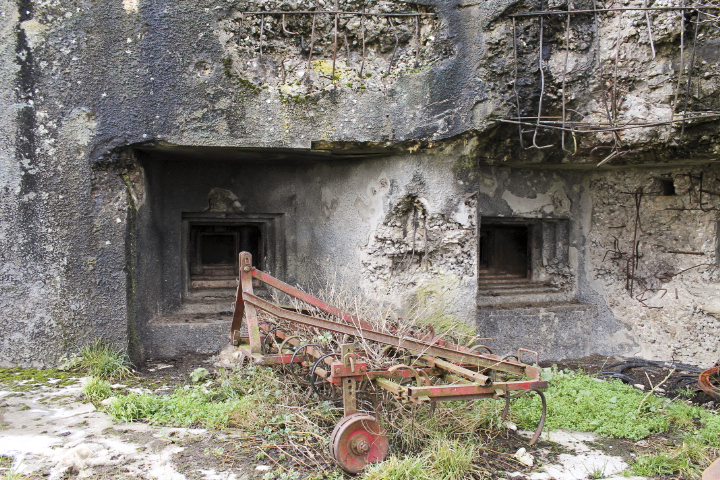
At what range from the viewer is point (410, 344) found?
3.14 metres

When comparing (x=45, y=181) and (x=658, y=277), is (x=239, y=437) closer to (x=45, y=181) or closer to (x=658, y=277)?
(x=45, y=181)

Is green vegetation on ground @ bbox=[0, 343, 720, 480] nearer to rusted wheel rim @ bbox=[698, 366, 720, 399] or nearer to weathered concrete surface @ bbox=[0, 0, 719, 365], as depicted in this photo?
rusted wheel rim @ bbox=[698, 366, 720, 399]

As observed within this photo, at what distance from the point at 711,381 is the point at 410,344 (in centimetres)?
274

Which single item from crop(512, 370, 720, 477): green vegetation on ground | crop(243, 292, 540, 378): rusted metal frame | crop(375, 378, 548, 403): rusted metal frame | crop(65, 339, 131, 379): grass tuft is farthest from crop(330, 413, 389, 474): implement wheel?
crop(65, 339, 131, 379): grass tuft

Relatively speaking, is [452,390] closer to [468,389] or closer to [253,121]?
[468,389]

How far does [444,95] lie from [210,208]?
2485 millimetres

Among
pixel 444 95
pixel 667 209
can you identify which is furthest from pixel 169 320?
pixel 667 209

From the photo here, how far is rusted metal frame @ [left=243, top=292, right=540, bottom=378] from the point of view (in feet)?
10.2

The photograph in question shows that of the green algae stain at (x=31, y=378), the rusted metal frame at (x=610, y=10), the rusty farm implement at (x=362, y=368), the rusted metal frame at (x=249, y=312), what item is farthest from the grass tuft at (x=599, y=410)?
the green algae stain at (x=31, y=378)

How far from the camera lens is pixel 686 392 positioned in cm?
423

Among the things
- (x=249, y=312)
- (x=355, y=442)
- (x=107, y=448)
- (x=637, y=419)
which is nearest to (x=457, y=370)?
(x=355, y=442)

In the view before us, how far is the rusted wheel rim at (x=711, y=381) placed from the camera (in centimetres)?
397

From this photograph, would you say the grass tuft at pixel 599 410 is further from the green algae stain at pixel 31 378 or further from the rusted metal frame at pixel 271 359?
the green algae stain at pixel 31 378

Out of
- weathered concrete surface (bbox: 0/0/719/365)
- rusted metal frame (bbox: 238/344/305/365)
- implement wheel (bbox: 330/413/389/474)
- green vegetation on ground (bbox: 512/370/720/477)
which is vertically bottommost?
green vegetation on ground (bbox: 512/370/720/477)
